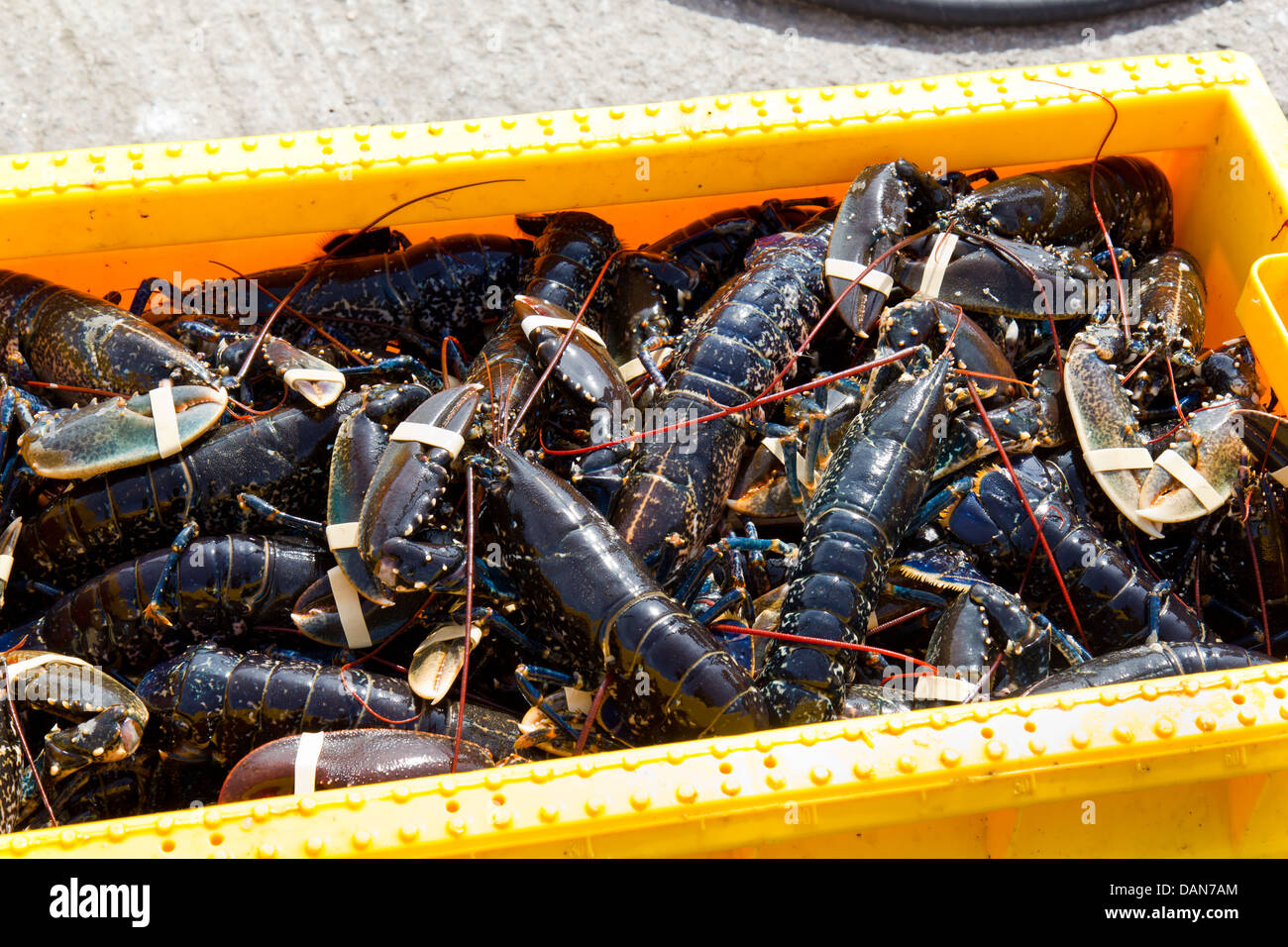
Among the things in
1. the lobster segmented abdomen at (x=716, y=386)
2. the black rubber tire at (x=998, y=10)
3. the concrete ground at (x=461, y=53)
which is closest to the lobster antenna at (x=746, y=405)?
the lobster segmented abdomen at (x=716, y=386)

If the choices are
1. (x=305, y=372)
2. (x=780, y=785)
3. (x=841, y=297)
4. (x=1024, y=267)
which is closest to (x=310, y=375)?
(x=305, y=372)

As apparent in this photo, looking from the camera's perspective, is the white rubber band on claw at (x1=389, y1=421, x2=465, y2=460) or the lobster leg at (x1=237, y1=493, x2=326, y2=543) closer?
the white rubber band on claw at (x1=389, y1=421, x2=465, y2=460)

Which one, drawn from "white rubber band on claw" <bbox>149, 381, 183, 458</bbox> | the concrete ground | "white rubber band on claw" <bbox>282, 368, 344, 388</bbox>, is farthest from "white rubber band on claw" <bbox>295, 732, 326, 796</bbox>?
the concrete ground

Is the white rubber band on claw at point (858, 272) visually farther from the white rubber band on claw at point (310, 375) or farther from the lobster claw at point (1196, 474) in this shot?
the white rubber band on claw at point (310, 375)

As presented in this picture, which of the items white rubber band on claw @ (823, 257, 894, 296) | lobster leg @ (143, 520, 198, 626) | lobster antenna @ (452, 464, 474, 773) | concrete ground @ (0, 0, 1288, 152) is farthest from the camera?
concrete ground @ (0, 0, 1288, 152)

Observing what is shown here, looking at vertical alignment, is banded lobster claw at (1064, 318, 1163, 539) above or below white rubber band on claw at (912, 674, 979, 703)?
above

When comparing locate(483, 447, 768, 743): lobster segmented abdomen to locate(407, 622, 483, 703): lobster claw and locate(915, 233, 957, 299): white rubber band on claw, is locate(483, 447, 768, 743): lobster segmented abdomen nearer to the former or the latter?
locate(407, 622, 483, 703): lobster claw

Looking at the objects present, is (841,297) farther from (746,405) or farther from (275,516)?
(275,516)
